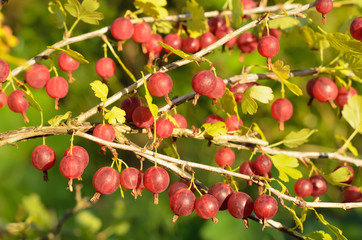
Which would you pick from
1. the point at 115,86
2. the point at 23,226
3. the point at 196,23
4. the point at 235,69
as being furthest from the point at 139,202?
the point at 196,23

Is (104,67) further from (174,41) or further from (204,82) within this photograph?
(204,82)

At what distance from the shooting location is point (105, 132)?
806 millimetres

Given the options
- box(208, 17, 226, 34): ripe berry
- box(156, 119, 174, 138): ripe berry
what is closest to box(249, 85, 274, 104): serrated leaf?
box(156, 119, 174, 138): ripe berry

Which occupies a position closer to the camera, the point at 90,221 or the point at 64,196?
the point at 90,221

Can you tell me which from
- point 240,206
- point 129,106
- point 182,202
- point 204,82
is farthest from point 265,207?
point 129,106

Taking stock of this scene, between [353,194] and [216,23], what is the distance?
0.61 metres

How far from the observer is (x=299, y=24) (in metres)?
1.10

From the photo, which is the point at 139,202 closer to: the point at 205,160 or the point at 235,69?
the point at 205,160

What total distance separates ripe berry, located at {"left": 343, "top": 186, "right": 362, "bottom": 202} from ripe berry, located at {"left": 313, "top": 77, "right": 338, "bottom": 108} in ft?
0.74

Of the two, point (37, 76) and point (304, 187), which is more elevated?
point (37, 76)

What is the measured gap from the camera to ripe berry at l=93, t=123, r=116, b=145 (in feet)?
2.64

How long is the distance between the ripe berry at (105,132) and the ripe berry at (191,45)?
1.28ft

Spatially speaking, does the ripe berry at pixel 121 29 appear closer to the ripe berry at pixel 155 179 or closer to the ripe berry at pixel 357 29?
the ripe berry at pixel 155 179

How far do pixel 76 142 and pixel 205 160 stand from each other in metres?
1.08
